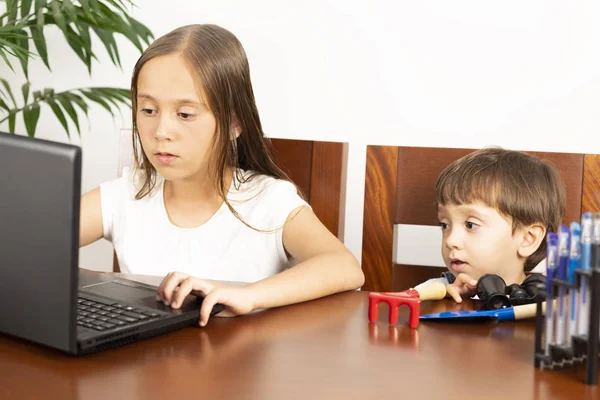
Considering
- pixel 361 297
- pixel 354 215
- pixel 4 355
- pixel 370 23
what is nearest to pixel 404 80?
pixel 370 23

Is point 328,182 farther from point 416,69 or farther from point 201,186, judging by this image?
point 416,69

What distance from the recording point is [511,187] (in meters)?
1.41

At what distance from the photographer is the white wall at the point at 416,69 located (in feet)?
7.48

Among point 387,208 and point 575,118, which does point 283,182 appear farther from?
point 575,118

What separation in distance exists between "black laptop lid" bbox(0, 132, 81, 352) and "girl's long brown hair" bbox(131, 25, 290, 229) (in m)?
0.71

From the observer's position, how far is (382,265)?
1.50m

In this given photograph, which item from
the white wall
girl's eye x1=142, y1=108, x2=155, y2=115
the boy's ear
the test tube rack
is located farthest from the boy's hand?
the white wall

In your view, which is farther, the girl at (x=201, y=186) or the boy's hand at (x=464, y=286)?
the girl at (x=201, y=186)

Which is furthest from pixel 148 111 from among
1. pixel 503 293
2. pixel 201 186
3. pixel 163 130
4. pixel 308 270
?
pixel 503 293

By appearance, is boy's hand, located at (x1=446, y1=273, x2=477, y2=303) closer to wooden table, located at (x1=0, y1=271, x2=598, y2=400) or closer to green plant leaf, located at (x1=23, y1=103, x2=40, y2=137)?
wooden table, located at (x1=0, y1=271, x2=598, y2=400)

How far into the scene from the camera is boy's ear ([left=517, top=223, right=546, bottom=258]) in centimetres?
143

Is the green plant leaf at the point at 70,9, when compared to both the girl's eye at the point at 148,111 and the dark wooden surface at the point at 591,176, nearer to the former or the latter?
the girl's eye at the point at 148,111

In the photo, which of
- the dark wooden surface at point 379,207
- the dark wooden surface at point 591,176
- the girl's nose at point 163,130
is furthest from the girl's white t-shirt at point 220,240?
the dark wooden surface at point 591,176

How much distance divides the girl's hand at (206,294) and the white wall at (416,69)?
145 cm
